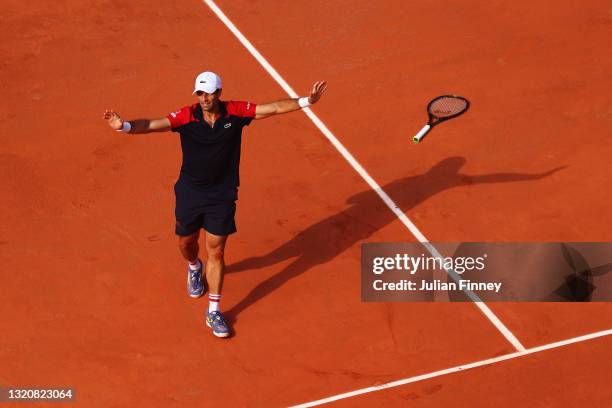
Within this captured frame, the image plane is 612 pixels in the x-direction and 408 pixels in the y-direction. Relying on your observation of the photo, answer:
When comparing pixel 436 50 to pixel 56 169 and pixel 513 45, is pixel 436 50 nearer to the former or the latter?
pixel 513 45

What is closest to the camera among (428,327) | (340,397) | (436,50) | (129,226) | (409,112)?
(340,397)

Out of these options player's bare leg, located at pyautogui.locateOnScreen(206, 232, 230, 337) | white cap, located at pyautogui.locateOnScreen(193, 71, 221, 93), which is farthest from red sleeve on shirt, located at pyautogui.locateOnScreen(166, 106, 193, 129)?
player's bare leg, located at pyautogui.locateOnScreen(206, 232, 230, 337)

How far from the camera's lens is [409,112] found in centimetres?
1392

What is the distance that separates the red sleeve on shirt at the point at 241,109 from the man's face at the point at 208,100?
160mm

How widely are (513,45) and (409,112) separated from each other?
2237mm

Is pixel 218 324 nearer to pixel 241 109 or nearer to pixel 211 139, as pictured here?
pixel 211 139

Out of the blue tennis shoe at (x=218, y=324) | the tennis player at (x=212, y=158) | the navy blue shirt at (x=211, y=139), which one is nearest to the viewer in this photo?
the tennis player at (x=212, y=158)

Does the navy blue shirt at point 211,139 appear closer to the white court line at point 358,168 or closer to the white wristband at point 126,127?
the white wristband at point 126,127

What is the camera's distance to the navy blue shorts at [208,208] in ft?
34.2

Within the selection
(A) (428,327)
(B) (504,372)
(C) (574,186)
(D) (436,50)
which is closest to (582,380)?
(B) (504,372)

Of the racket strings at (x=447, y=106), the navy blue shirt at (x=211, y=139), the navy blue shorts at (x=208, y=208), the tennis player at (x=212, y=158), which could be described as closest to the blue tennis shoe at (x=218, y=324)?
the tennis player at (x=212, y=158)

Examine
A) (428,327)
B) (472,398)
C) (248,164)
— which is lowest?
(472,398)

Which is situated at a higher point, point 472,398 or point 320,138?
point 320,138

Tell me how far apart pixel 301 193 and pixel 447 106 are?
1911 millimetres
